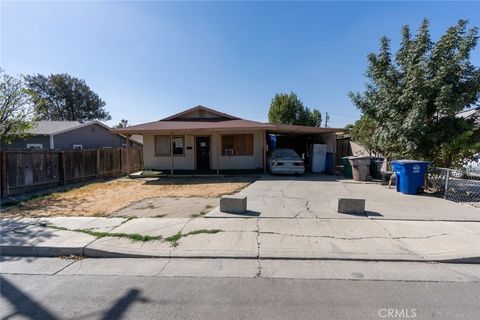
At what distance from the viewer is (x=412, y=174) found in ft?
29.8

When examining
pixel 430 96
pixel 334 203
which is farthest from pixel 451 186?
pixel 334 203

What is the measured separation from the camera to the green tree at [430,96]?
9055 millimetres

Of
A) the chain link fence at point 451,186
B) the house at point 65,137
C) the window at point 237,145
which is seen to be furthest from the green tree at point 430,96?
the house at point 65,137

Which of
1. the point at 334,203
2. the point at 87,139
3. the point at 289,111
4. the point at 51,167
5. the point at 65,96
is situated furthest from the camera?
the point at 65,96

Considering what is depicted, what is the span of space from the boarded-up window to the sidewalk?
10.3 meters

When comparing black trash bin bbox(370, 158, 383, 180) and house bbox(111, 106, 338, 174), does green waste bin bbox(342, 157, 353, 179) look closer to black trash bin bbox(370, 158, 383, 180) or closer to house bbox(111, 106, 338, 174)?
black trash bin bbox(370, 158, 383, 180)

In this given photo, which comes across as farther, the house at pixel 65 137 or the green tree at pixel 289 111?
the green tree at pixel 289 111

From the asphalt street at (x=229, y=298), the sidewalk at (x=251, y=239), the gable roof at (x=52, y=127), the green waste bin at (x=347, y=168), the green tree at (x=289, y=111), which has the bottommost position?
the asphalt street at (x=229, y=298)

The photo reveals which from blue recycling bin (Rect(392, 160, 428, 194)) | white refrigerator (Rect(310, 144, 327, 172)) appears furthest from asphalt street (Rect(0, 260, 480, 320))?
white refrigerator (Rect(310, 144, 327, 172))

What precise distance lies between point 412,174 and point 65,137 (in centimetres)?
2431

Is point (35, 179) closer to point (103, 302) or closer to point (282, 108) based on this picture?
point (103, 302)

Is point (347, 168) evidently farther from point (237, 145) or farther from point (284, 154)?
point (237, 145)

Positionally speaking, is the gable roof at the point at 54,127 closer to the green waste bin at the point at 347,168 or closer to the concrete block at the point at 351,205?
the green waste bin at the point at 347,168

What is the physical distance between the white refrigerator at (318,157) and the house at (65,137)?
1321 cm
